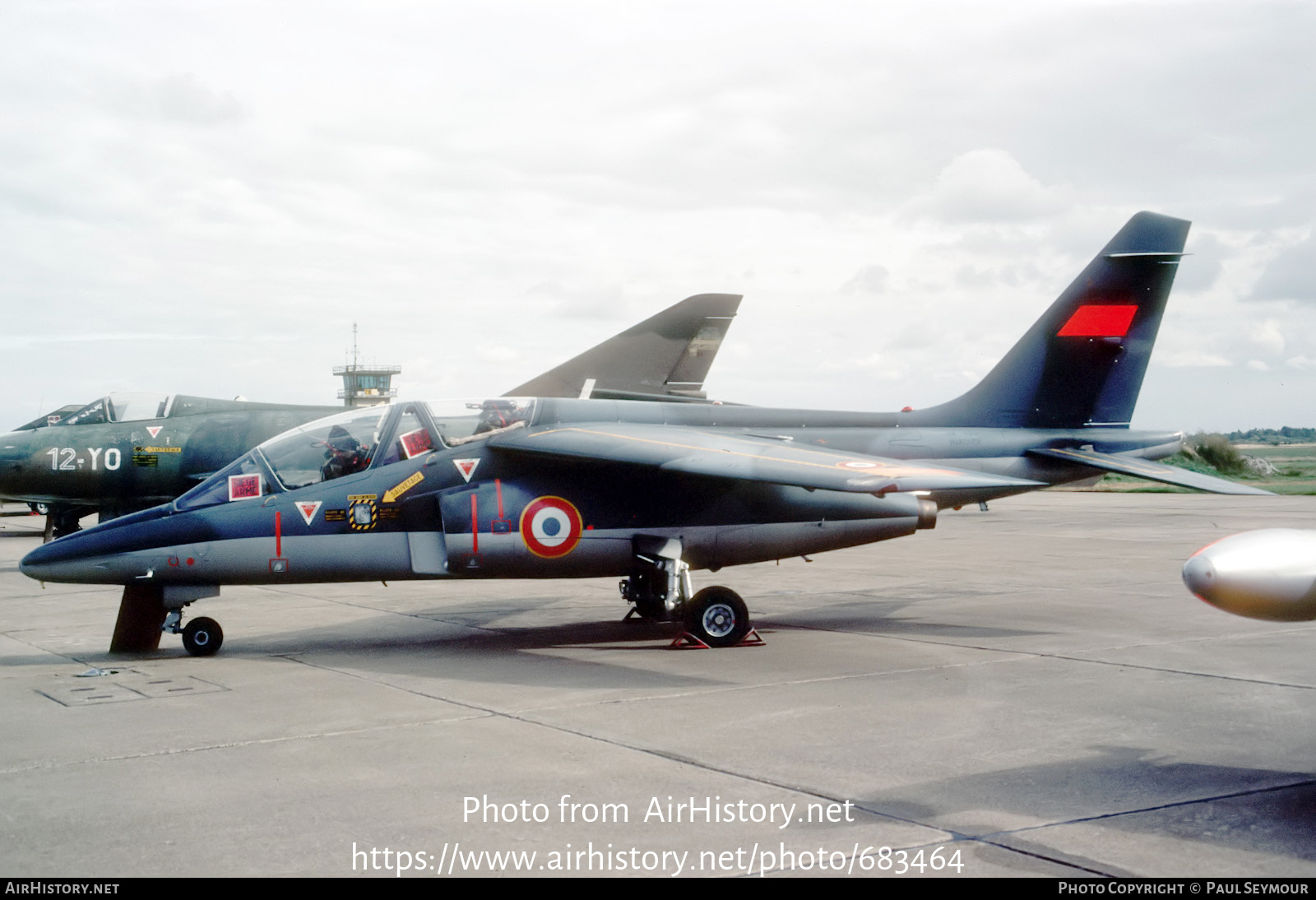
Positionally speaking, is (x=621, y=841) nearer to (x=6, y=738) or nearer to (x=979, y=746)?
(x=979, y=746)

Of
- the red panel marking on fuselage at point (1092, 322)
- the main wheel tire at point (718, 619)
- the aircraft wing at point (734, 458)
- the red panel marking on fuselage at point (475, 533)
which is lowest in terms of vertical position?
the main wheel tire at point (718, 619)

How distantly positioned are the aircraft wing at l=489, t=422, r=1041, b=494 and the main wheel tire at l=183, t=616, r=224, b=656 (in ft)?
9.63

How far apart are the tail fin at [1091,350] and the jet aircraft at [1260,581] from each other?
836 centimetres

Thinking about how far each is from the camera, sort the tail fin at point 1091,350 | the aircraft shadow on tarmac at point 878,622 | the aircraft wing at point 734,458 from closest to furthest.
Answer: the aircraft wing at point 734,458, the aircraft shadow on tarmac at point 878,622, the tail fin at point 1091,350

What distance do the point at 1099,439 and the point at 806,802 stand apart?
907 centimetres

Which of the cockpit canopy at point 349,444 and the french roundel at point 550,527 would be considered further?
the french roundel at point 550,527

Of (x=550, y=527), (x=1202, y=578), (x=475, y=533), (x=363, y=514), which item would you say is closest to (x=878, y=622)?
(x=550, y=527)

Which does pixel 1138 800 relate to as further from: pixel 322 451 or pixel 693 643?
pixel 322 451

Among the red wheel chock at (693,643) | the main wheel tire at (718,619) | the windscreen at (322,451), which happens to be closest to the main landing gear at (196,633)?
the windscreen at (322,451)

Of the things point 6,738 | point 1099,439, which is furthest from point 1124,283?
point 6,738

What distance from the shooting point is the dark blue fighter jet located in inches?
366

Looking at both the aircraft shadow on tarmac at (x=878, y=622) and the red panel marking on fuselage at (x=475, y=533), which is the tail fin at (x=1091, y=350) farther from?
the red panel marking on fuselage at (x=475, y=533)

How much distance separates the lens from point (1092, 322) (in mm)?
12969

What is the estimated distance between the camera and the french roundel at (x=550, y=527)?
32.7ft
